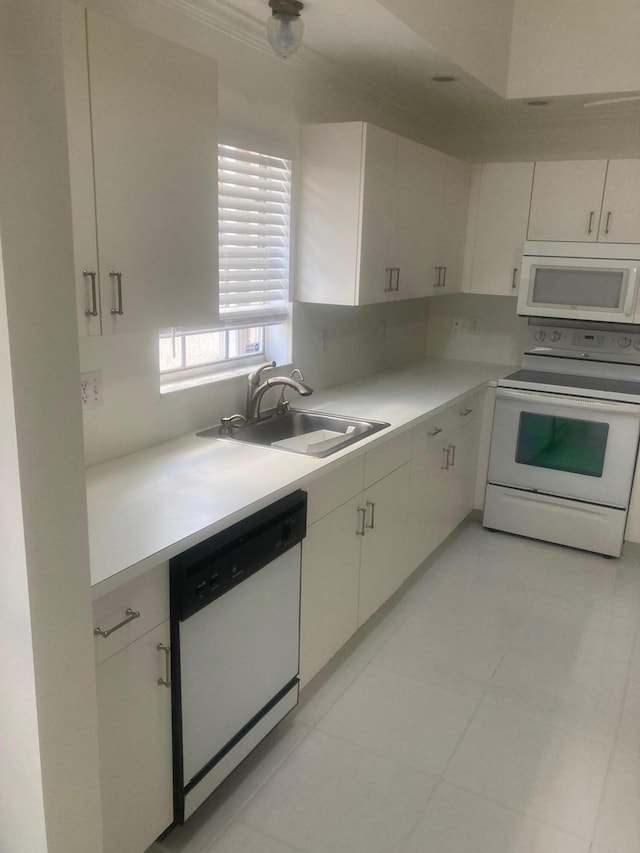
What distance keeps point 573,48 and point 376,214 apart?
1.38 meters

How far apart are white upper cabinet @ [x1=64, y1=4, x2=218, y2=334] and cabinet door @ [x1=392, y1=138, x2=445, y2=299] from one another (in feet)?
4.55

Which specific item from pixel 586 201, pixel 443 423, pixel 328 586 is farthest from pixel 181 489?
pixel 586 201

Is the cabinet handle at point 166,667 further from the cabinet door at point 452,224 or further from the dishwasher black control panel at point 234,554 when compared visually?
the cabinet door at point 452,224

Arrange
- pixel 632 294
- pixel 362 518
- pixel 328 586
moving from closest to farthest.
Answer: pixel 328 586 < pixel 362 518 < pixel 632 294

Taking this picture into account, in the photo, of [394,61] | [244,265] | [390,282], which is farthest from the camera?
[390,282]

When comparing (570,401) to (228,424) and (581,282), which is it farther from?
(228,424)

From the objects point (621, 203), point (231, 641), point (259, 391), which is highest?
point (621, 203)

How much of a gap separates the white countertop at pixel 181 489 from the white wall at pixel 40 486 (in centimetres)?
17

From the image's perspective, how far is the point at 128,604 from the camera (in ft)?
4.90

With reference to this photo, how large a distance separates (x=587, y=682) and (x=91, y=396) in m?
2.13

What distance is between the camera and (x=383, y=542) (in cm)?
279

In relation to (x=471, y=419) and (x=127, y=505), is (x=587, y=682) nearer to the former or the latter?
(x=471, y=419)

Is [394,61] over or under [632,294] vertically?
over

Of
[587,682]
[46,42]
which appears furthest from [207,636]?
[587,682]
